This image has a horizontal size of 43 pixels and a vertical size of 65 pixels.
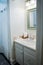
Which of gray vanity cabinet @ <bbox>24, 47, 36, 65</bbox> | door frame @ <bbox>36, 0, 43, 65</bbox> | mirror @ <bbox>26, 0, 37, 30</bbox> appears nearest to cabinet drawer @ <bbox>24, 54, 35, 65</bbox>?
gray vanity cabinet @ <bbox>24, 47, 36, 65</bbox>

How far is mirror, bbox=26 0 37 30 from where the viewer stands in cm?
305

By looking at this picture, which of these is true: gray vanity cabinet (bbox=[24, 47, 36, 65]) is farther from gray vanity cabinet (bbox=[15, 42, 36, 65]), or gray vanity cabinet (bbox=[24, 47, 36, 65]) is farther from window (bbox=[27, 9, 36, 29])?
window (bbox=[27, 9, 36, 29])

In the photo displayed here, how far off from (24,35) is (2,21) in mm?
1227

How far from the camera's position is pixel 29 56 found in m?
2.35

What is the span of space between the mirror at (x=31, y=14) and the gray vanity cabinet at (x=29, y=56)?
2.92ft

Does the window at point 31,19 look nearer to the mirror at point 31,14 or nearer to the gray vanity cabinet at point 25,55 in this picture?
the mirror at point 31,14

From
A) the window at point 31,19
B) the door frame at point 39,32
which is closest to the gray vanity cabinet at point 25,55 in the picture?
the door frame at point 39,32

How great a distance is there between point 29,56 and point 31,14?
4.47 feet

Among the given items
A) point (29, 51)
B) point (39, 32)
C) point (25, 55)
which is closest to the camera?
point (39, 32)

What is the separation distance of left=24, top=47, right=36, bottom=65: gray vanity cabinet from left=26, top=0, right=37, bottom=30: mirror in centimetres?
89

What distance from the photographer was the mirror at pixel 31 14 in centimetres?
305

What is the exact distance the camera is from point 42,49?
5.76 ft

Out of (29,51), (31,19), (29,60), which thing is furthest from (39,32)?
(31,19)

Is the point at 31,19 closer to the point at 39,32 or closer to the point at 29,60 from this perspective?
the point at 29,60
